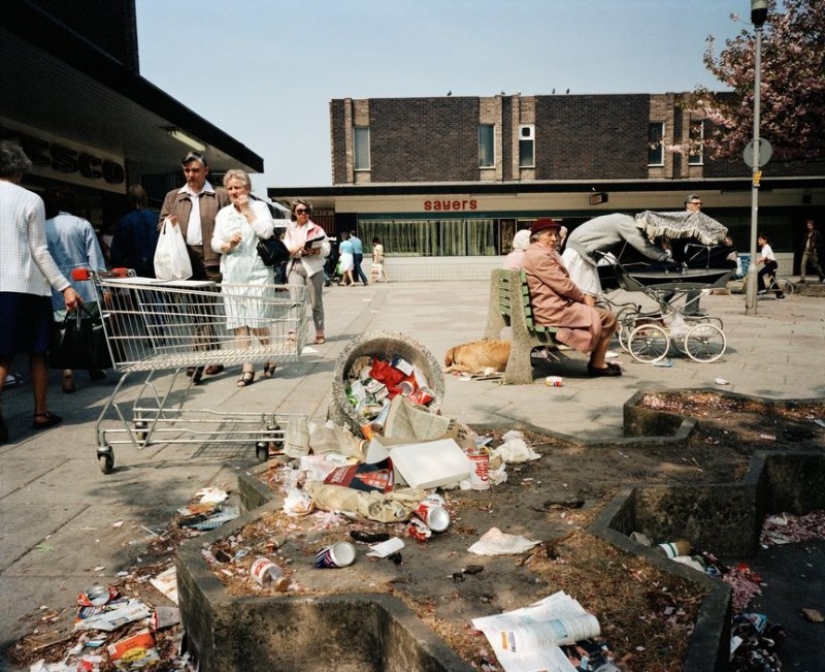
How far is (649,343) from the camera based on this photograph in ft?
26.1

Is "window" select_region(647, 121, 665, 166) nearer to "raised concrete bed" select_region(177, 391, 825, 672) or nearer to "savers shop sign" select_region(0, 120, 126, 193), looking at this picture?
"savers shop sign" select_region(0, 120, 126, 193)

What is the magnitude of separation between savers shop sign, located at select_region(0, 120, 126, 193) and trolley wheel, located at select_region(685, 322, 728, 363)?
1182cm

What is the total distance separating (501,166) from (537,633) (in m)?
32.1

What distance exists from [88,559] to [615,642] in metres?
2.42

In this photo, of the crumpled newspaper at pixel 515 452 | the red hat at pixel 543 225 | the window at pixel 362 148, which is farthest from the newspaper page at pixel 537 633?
the window at pixel 362 148

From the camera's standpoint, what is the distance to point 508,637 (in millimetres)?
2072

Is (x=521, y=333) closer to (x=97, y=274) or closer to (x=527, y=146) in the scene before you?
(x=97, y=274)

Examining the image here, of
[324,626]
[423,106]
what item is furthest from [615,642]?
[423,106]

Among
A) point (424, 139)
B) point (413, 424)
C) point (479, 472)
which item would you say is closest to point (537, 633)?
point (479, 472)

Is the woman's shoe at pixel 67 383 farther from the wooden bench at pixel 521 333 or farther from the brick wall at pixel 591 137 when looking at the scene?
the brick wall at pixel 591 137

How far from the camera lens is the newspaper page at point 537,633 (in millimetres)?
1991

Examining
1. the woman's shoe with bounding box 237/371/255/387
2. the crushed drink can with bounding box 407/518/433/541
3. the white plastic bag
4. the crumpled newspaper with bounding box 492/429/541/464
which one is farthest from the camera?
the woman's shoe with bounding box 237/371/255/387

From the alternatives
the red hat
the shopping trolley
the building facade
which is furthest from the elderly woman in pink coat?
the building facade

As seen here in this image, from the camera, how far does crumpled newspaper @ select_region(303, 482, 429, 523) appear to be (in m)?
3.07
